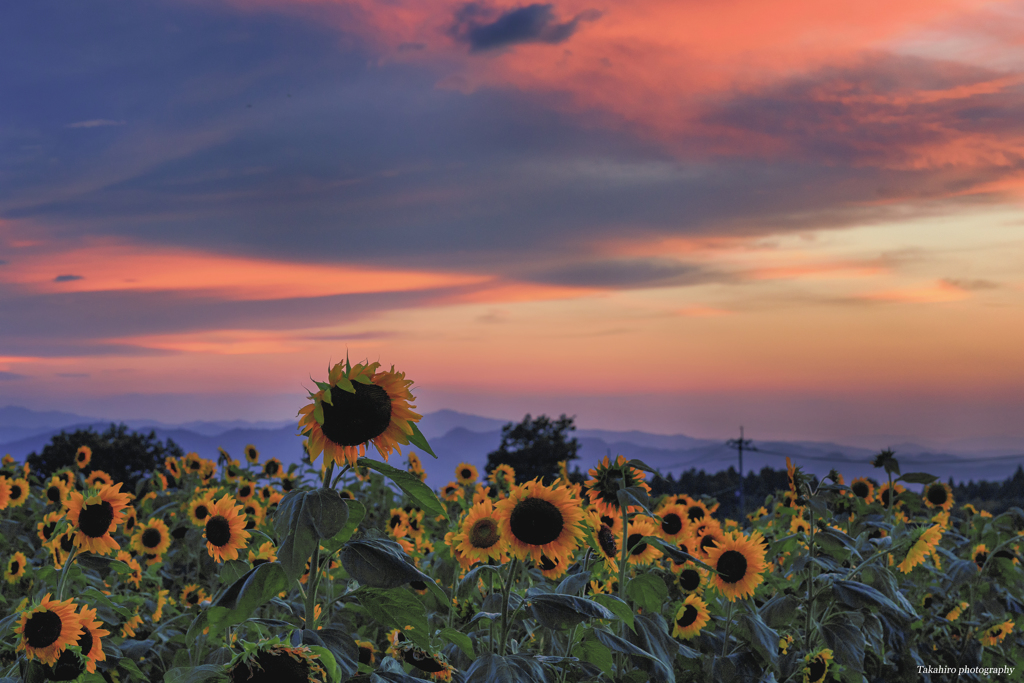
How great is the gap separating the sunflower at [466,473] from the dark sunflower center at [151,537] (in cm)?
374

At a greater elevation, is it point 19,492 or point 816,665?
point 19,492

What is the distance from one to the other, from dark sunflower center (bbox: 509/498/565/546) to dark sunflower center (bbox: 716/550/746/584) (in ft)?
6.14

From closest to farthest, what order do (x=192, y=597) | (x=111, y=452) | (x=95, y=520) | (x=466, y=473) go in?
(x=95, y=520) → (x=192, y=597) → (x=466, y=473) → (x=111, y=452)

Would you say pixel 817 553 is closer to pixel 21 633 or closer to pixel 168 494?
pixel 21 633

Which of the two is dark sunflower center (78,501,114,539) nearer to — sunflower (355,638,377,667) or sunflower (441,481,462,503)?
sunflower (355,638,377,667)

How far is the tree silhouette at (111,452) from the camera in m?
22.4

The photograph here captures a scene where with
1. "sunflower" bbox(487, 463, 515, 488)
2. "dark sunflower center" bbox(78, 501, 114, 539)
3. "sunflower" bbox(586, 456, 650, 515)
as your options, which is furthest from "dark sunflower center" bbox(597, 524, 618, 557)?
"sunflower" bbox(487, 463, 515, 488)

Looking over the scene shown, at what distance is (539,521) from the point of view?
3.14 meters

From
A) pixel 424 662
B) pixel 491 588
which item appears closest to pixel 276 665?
pixel 424 662

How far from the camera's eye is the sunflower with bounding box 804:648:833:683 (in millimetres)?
4492

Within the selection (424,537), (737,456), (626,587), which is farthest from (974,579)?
(737,456)

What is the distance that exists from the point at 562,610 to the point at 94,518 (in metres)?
2.90

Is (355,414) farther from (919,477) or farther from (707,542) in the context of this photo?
(919,477)

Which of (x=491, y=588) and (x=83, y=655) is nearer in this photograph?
A: (x=491, y=588)
